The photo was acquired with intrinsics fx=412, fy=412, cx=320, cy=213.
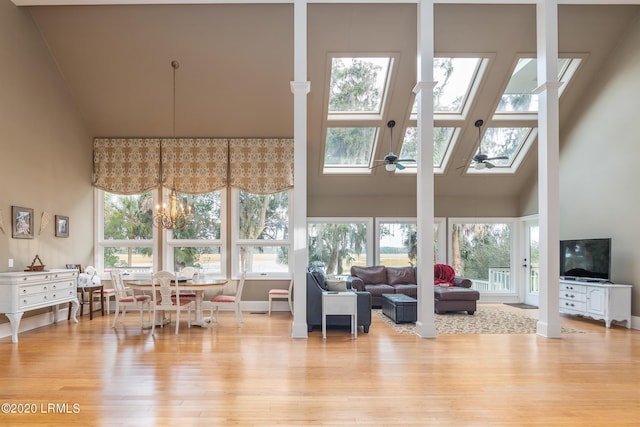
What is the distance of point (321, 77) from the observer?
7.06 m

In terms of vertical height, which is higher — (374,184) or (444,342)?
(374,184)

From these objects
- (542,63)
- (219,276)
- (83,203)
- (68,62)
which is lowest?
(219,276)

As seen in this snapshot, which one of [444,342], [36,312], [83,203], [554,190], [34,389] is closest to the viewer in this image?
[34,389]

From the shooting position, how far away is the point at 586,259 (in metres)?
6.80

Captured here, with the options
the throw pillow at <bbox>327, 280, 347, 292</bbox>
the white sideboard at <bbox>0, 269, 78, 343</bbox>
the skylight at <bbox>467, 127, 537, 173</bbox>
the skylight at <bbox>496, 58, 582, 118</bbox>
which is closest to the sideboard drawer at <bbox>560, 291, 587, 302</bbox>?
the skylight at <bbox>467, 127, 537, 173</bbox>

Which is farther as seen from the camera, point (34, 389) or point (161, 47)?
point (161, 47)

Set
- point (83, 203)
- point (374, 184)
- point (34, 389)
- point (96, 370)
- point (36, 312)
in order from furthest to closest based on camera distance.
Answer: point (374, 184) < point (83, 203) < point (36, 312) < point (96, 370) < point (34, 389)

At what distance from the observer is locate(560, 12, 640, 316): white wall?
20.7 feet

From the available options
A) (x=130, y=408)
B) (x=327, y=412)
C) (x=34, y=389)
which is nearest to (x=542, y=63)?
(x=327, y=412)

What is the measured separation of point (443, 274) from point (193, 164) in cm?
548

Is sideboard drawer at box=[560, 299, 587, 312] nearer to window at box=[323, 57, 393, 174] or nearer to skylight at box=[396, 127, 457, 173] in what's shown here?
skylight at box=[396, 127, 457, 173]

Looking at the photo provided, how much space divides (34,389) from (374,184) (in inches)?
267

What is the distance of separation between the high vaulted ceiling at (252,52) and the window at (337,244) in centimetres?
194

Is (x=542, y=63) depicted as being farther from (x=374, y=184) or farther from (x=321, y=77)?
(x=374, y=184)
